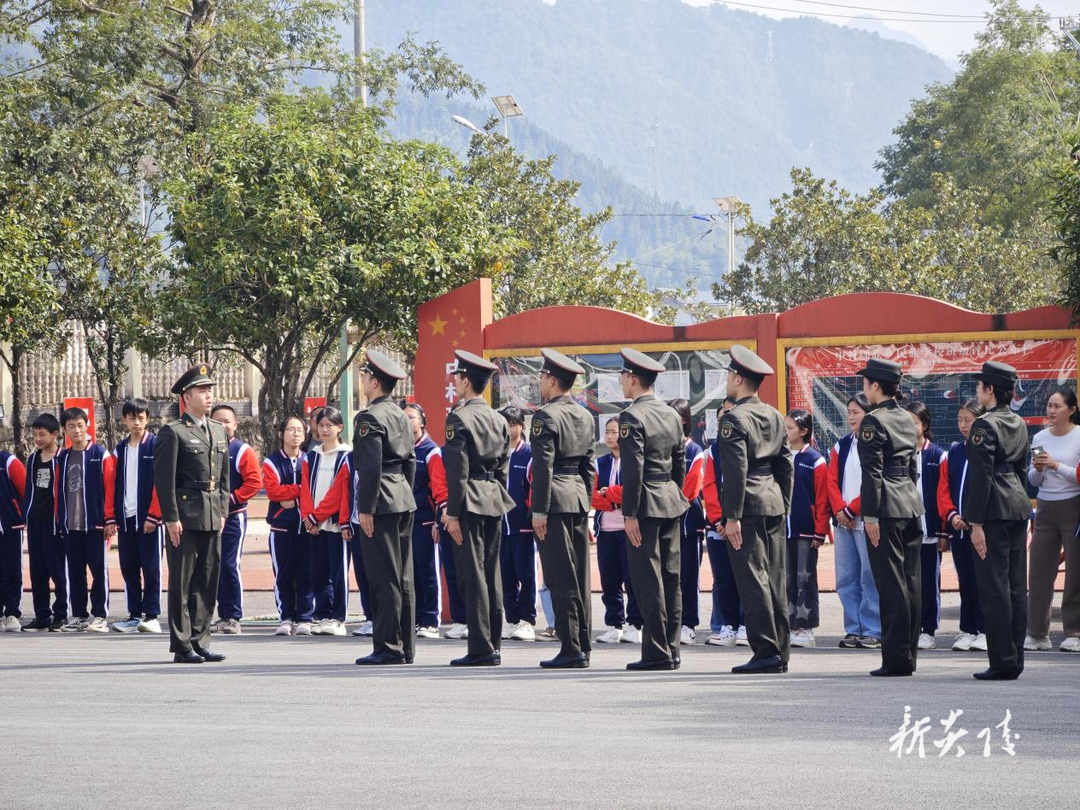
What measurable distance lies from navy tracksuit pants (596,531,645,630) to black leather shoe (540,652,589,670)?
1.85m

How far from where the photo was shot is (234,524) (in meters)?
11.9

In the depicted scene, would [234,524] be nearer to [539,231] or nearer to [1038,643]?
[1038,643]

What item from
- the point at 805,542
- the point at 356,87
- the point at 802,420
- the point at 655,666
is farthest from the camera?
the point at 356,87

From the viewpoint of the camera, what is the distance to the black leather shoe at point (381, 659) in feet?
31.3

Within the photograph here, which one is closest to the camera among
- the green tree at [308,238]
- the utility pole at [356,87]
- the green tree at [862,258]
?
the green tree at [308,238]

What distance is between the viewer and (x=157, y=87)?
79.4ft

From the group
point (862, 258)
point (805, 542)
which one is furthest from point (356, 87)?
point (805, 542)

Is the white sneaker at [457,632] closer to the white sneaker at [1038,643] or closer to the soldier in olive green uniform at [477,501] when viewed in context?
the soldier in olive green uniform at [477,501]

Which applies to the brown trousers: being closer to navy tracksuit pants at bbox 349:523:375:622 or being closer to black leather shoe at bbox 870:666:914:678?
black leather shoe at bbox 870:666:914:678

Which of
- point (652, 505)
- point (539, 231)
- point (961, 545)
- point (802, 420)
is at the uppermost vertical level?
point (539, 231)

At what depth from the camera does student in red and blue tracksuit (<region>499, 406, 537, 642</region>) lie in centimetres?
1148

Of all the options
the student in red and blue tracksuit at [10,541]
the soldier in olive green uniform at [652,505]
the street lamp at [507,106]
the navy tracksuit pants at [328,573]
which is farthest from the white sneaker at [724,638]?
the street lamp at [507,106]

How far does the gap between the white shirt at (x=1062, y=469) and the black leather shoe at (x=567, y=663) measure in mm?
3694

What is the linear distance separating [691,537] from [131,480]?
15.2ft
